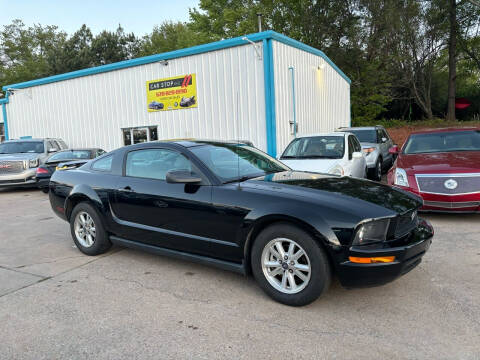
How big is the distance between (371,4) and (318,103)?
609 inches

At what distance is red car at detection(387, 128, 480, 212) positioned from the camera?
217 inches

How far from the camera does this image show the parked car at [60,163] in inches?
390

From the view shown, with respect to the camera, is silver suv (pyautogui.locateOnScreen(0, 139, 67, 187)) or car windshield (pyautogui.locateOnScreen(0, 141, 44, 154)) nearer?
silver suv (pyautogui.locateOnScreen(0, 139, 67, 187))

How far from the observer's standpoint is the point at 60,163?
34.2ft

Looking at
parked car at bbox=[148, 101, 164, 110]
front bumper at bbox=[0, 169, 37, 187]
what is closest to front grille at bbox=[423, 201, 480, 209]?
parked car at bbox=[148, 101, 164, 110]

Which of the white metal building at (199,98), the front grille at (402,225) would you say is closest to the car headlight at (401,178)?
the front grille at (402,225)

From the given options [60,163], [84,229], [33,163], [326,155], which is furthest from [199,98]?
[84,229]

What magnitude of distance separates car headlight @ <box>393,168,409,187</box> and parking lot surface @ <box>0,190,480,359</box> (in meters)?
1.70

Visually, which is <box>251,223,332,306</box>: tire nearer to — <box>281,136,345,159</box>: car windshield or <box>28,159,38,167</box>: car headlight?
<box>281,136,345,159</box>: car windshield

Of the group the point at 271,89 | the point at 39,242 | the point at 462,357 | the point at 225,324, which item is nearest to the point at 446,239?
the point at 462,357

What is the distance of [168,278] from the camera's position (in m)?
3.91

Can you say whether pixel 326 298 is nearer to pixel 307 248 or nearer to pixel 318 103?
pixel 307 248

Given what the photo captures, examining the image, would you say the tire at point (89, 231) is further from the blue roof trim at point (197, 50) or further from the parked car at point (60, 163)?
the blue roof trim at point (197, 50)

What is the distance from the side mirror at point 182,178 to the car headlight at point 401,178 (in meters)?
3.93
